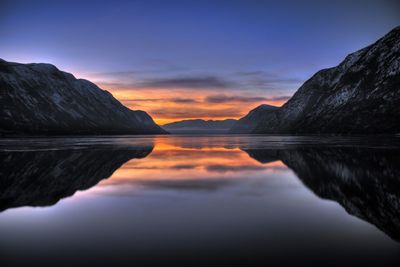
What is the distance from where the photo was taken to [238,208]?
1964 centimetres

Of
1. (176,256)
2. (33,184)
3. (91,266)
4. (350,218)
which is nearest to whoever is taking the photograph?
(91,266)

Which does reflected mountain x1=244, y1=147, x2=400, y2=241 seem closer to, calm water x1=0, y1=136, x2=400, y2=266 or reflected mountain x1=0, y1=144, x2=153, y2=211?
calm water x1=0, y1=136, x2=400, y2=266

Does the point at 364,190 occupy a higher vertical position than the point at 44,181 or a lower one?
lower

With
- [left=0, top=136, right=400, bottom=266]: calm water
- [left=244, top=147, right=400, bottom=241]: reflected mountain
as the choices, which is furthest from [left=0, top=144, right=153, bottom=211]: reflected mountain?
[left=244, top=147, right=400, bottom=241]: reflected mountain

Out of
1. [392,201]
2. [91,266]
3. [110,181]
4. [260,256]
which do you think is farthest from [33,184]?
[392,201]

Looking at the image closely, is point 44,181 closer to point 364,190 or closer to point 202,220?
point 202,220

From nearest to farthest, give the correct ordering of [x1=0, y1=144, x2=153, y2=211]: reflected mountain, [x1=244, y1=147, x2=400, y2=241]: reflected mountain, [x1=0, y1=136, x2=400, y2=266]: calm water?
[x1=0, y1=136, x2=400, y2=266]: calm water, [x1=244, y1=147, x2=400, y2=241]: reflected mountain, [x1=0, y1=144, x2=153, y2=211]: reflected mountain

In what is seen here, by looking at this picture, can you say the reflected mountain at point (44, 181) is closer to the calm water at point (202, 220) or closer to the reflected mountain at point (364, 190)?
the calm water at point (202, 220)

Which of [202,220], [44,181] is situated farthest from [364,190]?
[44,181]

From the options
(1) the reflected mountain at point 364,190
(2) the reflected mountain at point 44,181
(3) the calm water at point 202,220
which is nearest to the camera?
(3) the calm water at point 202,220

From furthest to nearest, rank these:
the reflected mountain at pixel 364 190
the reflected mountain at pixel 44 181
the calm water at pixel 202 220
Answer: the reflected mountain at pixel 44 181
the reflected mountain at pixel 364 190
the calm water at pixel 202 220

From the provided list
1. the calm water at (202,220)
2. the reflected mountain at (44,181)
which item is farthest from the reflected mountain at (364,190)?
the reflected mountain at (44,181)

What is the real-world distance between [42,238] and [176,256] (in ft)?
19.8

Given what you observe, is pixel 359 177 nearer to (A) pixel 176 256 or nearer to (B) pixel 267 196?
(B) pixel 267 196
